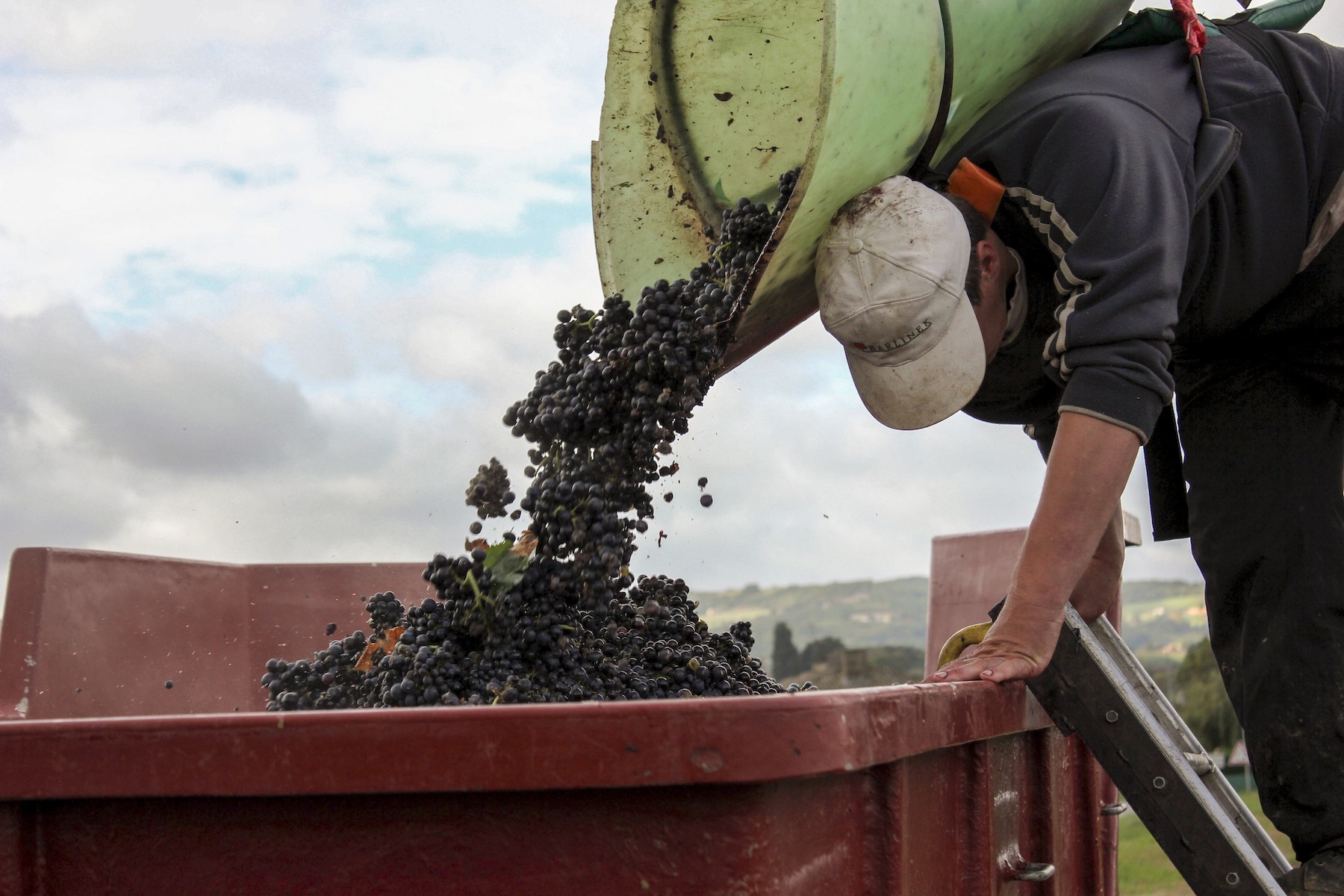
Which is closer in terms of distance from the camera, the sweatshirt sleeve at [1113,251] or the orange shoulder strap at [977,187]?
the sweatshirt sleeve at [1113,251]

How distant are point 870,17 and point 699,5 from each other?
34.1 inches

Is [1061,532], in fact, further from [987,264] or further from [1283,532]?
[1283,532]

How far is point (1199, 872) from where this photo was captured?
1.53 meters

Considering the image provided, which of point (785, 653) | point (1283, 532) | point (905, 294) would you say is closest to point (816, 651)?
point (785, 653)

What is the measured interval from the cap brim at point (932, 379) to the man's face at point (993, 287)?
0.19 feet

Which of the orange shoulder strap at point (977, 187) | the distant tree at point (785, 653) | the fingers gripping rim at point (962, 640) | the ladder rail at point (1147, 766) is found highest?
the orange shoulder strap at point (977, 187)

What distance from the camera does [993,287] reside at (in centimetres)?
192

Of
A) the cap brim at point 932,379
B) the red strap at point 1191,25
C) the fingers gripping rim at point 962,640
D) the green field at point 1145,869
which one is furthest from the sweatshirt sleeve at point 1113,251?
the green field at point 1145,869

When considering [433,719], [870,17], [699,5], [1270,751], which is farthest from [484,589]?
[1270,751]

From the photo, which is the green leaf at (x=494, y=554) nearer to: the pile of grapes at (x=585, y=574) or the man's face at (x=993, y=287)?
the pile of grapes at (x=585, y=574)

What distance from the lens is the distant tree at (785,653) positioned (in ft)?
28.2

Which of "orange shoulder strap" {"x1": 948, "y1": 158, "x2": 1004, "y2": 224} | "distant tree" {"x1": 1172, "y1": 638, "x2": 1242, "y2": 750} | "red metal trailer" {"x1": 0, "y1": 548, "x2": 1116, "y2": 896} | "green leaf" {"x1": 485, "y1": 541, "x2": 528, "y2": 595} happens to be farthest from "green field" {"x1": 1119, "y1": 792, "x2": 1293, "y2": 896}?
"red metal trailer" {"x1": 0, "y1": 548, "x2": 1116, "y2": 896}

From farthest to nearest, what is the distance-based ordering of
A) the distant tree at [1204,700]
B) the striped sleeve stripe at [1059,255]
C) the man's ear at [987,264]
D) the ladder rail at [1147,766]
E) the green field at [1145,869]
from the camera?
the distant tree at [1204,700] < the green field at [1145,869] < the man's ear at [987,264] < the striped sleeve stripe at [1059,255] < the ladder rail at [1147,766]

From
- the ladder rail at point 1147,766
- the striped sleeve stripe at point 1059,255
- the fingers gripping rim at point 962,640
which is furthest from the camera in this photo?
the fingers gripping rim at point 962,640
